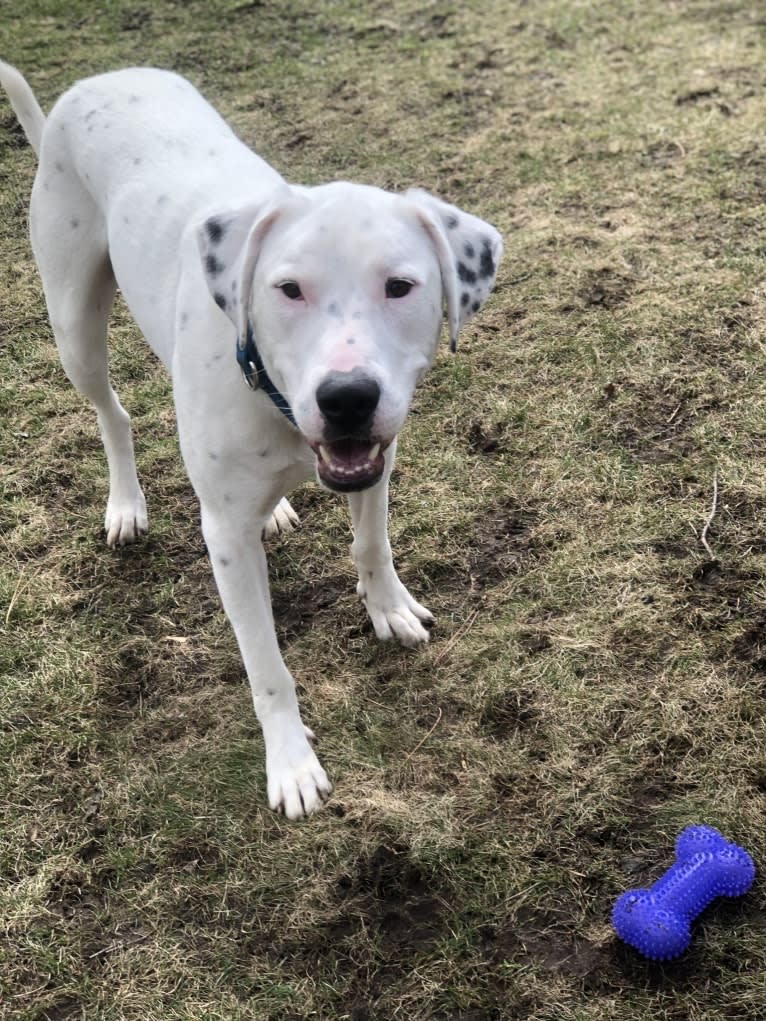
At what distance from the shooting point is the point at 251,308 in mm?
2328

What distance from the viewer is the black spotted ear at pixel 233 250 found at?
2.30 meters

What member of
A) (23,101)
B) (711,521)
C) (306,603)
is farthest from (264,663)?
(23,101)

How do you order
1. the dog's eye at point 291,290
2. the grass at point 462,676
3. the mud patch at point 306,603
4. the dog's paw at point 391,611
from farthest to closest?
the mud patch at point 306,603
the dog's paw at point 391,611
the grass at point 462,676
the dog's eye at point 291,290

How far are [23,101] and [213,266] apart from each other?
6.80ft

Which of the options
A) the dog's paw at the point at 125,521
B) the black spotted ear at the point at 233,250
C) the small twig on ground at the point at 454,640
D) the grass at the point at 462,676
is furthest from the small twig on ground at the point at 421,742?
the dog's paw at the point at 125,521

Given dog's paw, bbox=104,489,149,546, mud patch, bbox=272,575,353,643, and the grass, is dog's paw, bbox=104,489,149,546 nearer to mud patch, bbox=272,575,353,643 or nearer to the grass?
the grass

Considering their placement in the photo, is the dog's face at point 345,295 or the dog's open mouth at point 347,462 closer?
the dog's face at point 345,295

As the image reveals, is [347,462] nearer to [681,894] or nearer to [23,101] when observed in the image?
[681,894]

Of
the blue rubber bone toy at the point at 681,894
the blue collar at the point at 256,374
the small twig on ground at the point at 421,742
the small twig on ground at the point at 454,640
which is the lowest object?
the small twig on ground at the point at 421,742

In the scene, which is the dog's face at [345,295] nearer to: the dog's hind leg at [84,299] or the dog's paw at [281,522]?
the dog's hind leg at [84,299]

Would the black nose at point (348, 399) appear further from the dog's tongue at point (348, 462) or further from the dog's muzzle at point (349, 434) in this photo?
the dog's tongue at point (348, 462)

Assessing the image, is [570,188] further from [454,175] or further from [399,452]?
[399,452]

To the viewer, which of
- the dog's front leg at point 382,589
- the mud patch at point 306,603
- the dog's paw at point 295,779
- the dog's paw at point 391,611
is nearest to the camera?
the dog's paw at point 295,779

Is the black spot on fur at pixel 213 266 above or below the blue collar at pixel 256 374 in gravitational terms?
above
